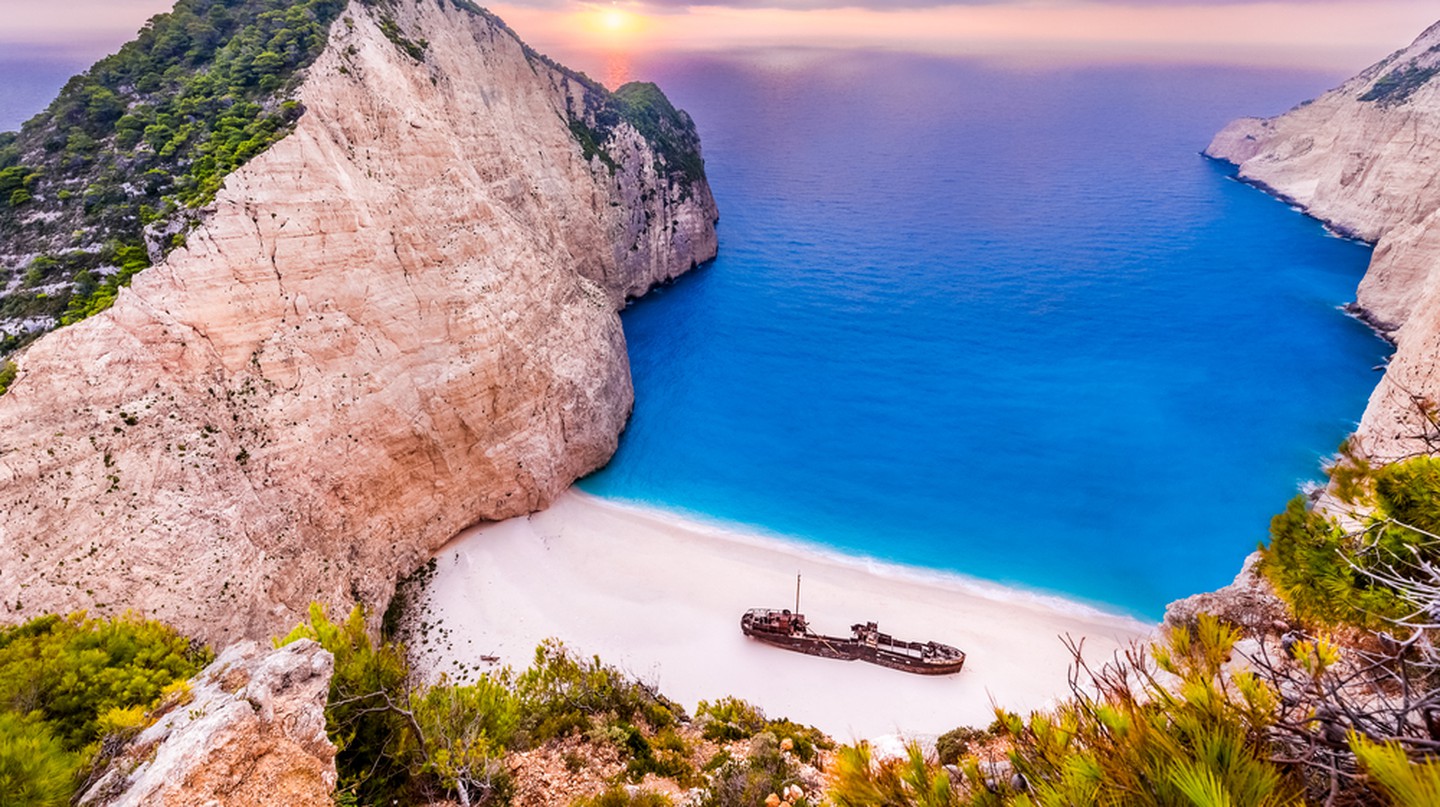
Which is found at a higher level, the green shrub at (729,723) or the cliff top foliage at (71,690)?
the cliff top foliage at (71,690)

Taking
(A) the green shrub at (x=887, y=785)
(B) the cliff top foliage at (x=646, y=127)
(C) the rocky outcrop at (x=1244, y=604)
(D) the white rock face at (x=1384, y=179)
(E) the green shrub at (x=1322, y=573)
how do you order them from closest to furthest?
(A) the green shrub at (x=887, y=785) → (E) the green shrub at (x=1322, y=573) → (C) the rocky outcrop at (x=1244, y=604) → (D) the white rock face at (x=1384, y=179) → (B) the cliff top foliage at (x=646, y=127)

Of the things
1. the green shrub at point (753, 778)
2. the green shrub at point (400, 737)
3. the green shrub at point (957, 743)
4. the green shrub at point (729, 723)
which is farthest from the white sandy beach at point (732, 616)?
the green shrub at point (400, 737)

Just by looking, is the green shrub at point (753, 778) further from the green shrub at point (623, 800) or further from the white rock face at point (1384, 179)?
the white rock face at point (1384, 179)

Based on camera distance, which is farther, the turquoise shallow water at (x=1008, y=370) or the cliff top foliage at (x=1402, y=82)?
the cliff top foliage at (x=1402, y=82)

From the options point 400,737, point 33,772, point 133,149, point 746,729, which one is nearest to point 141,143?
point 133,149

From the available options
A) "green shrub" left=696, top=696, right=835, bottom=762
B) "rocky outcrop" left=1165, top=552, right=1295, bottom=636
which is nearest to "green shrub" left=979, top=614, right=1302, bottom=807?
"green shrub" left=696, top=696, right=835, bottom=762
